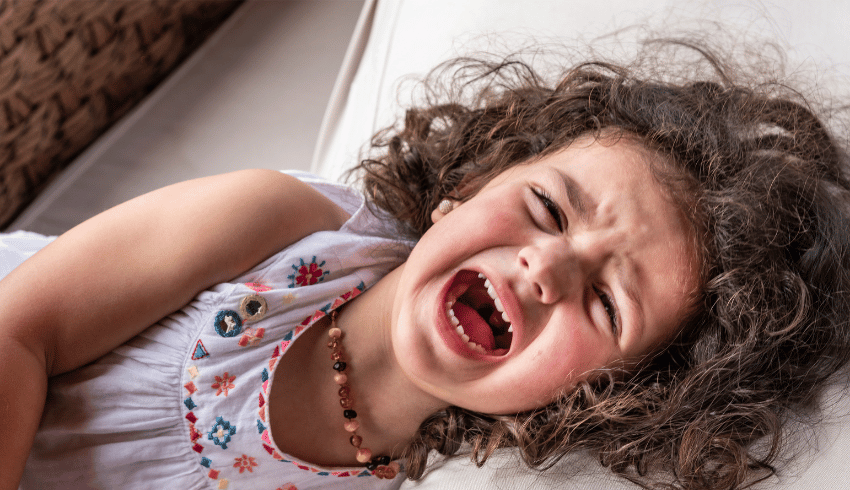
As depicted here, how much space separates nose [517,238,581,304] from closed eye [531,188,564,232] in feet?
0.11

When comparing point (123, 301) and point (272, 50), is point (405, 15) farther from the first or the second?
point (123, 301)

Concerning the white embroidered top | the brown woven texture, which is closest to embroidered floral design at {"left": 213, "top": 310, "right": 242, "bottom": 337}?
the white embroidered top

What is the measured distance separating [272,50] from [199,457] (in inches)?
40.5

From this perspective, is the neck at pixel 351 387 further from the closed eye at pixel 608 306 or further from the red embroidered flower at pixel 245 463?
the closed eye at pixel 608 306

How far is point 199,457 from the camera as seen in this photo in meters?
0.87

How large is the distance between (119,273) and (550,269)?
529mm

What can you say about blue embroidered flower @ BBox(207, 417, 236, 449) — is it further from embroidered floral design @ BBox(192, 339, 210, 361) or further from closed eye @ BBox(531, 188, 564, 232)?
closed eye @ BBox(531, 188, 564, 232)

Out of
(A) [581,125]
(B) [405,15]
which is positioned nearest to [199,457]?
(A) [581,125]

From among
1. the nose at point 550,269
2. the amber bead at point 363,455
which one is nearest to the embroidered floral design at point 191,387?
the amber bead at point 363,455

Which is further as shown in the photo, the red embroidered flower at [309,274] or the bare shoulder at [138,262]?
the red embroidered flower at [309,274]

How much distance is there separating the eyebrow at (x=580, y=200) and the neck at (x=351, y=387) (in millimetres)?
276

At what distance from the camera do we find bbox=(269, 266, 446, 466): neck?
2.95 ft

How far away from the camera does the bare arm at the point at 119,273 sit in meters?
0.75

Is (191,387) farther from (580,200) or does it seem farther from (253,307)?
(580,200)
